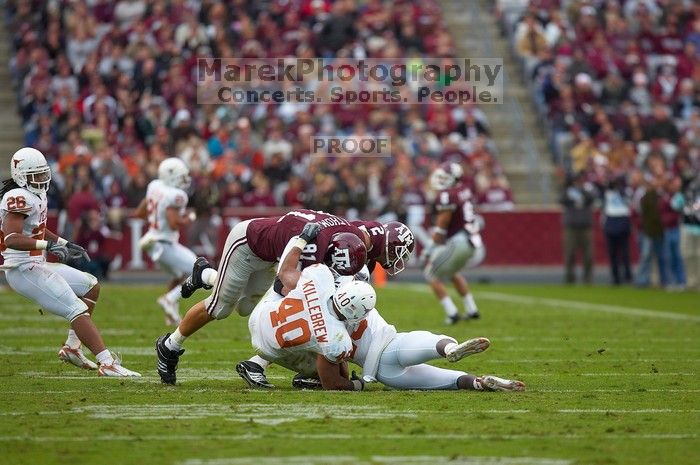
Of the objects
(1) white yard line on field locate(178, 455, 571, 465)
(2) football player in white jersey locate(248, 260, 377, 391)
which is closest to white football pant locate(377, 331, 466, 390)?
(2) football player in white jersey locate(248, 260, 377, 391)

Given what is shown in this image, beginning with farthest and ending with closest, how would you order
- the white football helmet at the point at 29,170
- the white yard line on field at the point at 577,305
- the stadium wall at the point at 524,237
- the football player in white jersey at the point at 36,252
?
the stadium wall at the point at 524,237 < the white yard line on field at the point at 577,305 < the white football helmet at the point at 29,170 < the football player in white jersey at the point at 36,252

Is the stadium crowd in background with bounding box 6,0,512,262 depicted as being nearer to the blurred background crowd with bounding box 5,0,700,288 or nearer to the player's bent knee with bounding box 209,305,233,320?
the blurred background crowd with bounding box 5,0,700,288

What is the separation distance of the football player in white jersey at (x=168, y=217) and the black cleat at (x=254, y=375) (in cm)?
525

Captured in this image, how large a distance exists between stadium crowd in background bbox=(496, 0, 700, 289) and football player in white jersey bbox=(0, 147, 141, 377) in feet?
40.8

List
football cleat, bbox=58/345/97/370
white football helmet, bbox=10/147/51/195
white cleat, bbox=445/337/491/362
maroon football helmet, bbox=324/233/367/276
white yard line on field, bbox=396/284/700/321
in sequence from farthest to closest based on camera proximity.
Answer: white yard line on field, bbox=396/284/700/321 → football cleat, bbox=58/345/97/370 → white football helmet, bbox=10/147/51/195 → maroon football helmet, bbox=324/233/367/276 → white cleat, bbox=445/337/491/362

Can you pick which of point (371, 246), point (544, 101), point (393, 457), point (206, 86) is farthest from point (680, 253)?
point (393, 457)

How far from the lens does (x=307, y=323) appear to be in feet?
27.2

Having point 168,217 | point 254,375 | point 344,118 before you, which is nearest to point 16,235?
point 254,375

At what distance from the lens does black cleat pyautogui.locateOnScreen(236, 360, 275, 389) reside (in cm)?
875

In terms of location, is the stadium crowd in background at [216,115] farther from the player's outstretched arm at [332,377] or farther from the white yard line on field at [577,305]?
the player's outstretched arm at [332,377]

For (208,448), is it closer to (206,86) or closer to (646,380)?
(646,380)

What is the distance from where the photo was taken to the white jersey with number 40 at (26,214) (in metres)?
9.24

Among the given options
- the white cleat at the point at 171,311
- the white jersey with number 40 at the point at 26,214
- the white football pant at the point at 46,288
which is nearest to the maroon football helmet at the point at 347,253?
the white football pant at the point at 46,288

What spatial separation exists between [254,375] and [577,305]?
8.72m
